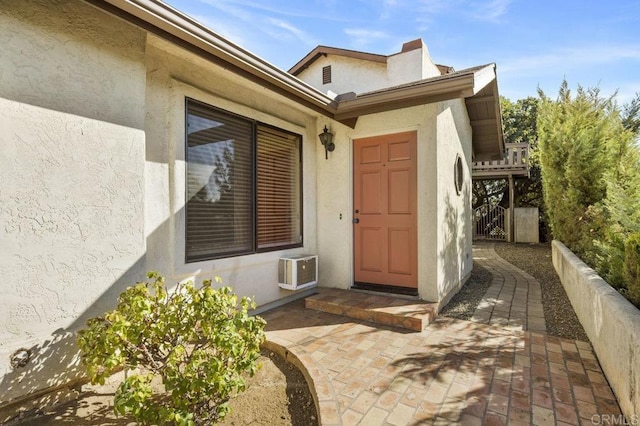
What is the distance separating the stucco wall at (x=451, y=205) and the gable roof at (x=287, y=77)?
2.16 ft

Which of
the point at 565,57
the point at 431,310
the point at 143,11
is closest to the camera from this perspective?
the point at 143,11

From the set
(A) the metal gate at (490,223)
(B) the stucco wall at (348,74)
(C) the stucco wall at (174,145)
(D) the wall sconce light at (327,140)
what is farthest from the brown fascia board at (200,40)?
(A) the metal gate at (490,223)

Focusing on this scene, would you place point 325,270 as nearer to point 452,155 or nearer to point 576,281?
point 452,155

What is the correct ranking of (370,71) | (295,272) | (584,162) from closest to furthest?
(295,272)
(584,162)
(370,71)

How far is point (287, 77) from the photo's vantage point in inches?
147

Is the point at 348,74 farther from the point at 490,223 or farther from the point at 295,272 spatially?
the point at 490,223

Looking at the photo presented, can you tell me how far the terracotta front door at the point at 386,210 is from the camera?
4801mm

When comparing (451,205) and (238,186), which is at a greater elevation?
(238,186)

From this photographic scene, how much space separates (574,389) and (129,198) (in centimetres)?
425

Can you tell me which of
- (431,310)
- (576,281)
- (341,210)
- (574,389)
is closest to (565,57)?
(576,281)

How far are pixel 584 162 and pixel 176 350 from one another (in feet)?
26.5

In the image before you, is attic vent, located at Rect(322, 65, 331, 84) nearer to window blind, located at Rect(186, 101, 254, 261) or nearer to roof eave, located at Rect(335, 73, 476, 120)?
roof eave, located at Rect(335, 73, 476, 120)

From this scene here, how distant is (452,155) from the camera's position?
5.45 meters

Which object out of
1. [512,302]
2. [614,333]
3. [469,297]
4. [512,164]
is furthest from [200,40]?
[512,164]
